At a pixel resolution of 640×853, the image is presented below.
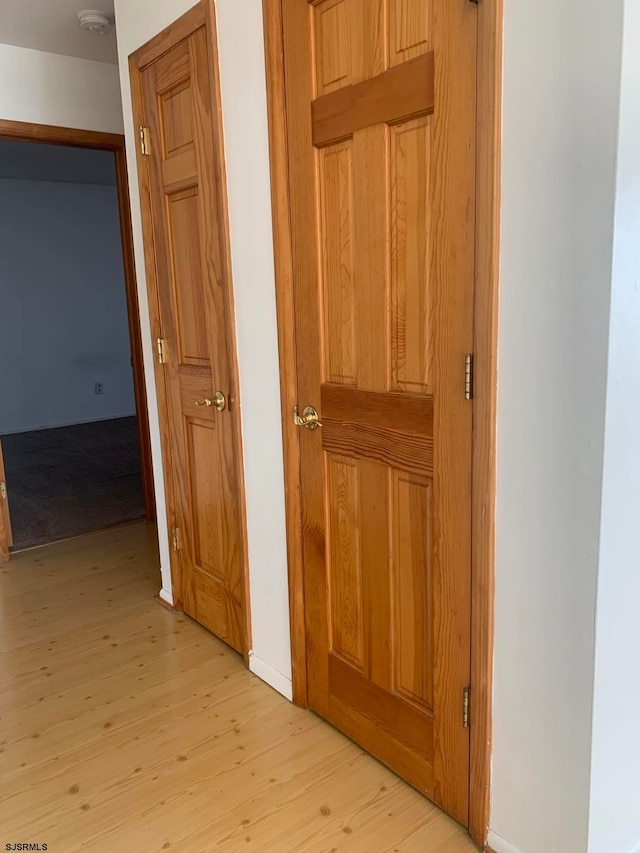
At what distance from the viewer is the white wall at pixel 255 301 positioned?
2.01 metres

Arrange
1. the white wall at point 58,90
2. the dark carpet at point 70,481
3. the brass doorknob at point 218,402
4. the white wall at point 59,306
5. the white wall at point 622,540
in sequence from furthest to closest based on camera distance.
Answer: the white wall at point 59,306, the dark carpet at point 70,481, the white wall at point 58,90, the brass doorknob at point 218,402, the white wall at point 622,540

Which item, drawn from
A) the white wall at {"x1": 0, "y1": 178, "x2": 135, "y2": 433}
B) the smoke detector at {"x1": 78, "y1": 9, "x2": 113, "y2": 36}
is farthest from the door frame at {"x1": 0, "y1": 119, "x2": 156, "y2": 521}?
the white wall at {"x1": 0, "y1": 178, "x2": 135, "y2": 433}

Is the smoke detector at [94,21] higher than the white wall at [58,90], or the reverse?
the smoke detector at [94,21]

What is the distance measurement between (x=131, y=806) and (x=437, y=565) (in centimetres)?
105

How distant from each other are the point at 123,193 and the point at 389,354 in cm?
266

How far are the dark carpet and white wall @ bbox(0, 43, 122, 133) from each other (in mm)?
2194

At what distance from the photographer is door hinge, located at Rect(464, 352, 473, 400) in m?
1.46

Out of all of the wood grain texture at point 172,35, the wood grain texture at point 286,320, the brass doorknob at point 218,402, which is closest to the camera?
the wood grain texture at point 286,320

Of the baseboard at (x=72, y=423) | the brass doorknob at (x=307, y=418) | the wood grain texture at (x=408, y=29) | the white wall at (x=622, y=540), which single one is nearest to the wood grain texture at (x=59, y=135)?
the brass doorknob at (x=307, y=418)

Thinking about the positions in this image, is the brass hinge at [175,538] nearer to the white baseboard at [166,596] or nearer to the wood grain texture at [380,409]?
the white baseboard at [166,596]

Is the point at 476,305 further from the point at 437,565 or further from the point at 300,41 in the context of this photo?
the point at 300,41

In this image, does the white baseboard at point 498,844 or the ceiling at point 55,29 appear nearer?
the white baseboard at point 498,844

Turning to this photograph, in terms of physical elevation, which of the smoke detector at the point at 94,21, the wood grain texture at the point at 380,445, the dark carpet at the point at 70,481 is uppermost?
the smoke detector at the point at 94,21

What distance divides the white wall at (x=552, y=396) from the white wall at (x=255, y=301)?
88 cm
